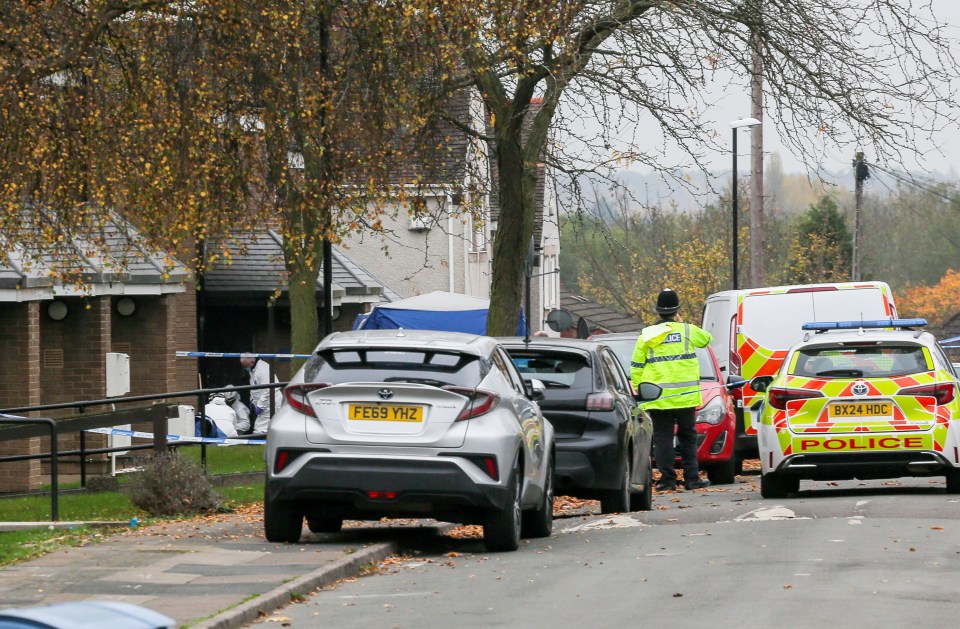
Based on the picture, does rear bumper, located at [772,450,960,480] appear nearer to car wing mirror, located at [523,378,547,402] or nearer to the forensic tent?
car wing mirror, located at [523,378,547,402]

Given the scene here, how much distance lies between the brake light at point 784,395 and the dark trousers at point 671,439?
4.89 feet

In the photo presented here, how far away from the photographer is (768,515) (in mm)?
13922

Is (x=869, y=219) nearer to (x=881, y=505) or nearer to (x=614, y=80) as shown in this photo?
(x=614, y=80)

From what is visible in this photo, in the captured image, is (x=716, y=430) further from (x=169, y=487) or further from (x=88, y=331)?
(x=88, y=331)

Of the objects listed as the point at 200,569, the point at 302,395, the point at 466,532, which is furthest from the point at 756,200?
the point at 200,569

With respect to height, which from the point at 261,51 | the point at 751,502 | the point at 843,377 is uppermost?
the point at 261,51

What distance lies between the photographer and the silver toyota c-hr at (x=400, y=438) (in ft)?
36.7

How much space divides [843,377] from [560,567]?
5557 millimetres

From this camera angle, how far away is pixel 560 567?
10867 mm

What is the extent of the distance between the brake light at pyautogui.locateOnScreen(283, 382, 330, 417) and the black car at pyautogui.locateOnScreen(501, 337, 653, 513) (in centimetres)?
309

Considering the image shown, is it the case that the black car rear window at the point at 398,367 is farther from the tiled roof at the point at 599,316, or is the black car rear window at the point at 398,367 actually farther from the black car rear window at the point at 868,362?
the tiled roof at the point at 599,316

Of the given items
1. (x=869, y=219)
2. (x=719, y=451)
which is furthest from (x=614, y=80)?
(x=869, y=219)

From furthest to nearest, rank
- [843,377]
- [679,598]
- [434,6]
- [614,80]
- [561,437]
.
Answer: [614,80] → [434,6] → [843,377] → [561,437] → [679,598]

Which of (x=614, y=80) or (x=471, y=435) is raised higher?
(x=614, y=80)
